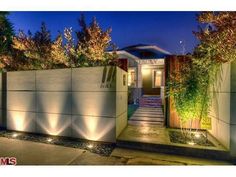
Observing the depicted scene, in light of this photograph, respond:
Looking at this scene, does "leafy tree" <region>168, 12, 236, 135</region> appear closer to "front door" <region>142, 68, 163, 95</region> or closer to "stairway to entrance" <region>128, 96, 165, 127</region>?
"stairway to entrance" <region>128, 96, 165, 127</region>

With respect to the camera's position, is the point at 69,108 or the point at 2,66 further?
the point at 2,66

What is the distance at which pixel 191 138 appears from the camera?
212 inches

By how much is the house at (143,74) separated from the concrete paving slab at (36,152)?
809 cm

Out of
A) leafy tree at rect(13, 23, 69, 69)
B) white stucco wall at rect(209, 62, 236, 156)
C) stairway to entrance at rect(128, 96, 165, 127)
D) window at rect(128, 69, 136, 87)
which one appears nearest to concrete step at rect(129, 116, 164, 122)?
stairway to entrance at rect(128, 96, 165, 127)

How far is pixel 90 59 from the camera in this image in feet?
20.0

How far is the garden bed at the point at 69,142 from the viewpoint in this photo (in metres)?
5.03

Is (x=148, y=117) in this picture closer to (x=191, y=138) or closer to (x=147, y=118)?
(x=147, y=118)

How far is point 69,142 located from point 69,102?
133cm

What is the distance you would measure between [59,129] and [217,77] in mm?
5531

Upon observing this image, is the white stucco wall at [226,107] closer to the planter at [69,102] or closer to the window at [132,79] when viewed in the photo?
the planter at [69,102]

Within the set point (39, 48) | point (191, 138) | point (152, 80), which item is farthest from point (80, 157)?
point (152, 80)

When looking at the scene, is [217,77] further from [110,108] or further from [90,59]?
[90,59]

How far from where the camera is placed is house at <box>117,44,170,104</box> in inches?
516

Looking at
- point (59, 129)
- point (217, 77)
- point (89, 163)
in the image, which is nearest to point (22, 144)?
point (59, 129)
